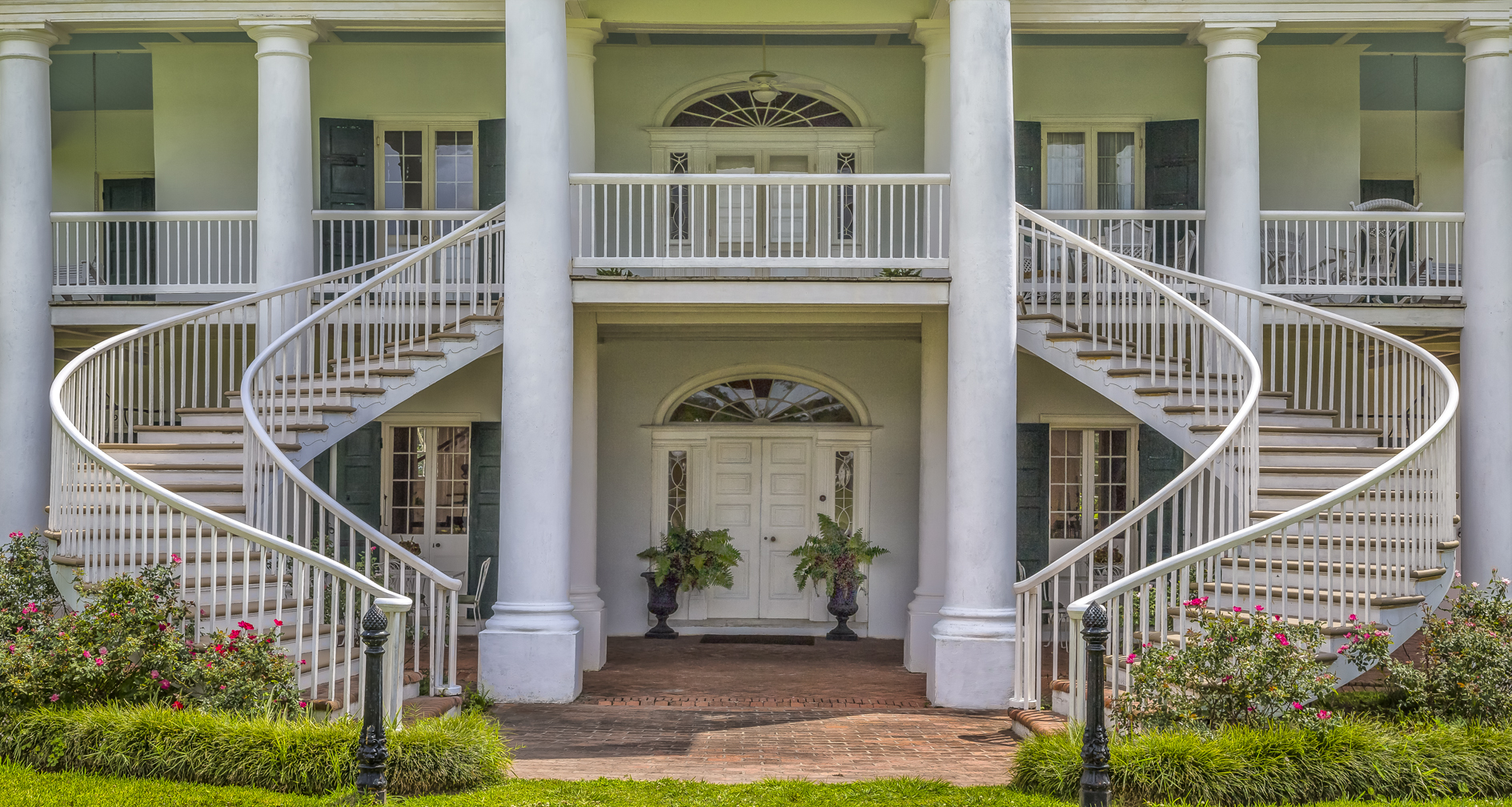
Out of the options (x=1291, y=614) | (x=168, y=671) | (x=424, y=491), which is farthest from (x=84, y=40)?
(x=1291, y=614)

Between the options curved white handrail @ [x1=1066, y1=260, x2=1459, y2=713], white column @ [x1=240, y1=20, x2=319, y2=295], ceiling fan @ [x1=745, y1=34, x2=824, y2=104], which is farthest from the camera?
ceiling fan @ [x1=745, y1=34, x2=824, y2=104]

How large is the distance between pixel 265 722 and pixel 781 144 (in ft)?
28.3

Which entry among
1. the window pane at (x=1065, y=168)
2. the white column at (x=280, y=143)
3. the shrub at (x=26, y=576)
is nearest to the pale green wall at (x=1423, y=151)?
the window pane at (x=1065, y=168)

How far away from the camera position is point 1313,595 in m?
8.01

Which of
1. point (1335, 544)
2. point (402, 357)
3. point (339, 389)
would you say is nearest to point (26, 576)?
point (339, 389)

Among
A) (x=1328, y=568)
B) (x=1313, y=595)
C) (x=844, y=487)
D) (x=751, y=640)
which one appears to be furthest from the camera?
(x=844, y=487)

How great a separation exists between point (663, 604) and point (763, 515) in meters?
1.45

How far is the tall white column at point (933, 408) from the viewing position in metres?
11.6

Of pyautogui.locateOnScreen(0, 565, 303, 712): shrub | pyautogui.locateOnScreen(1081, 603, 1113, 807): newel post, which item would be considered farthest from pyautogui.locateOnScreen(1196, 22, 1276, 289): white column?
pyautogui.locateOnScreen(0, 565, 303, 712): shrub

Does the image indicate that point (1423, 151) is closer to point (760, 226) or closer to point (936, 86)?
point (936, 86)

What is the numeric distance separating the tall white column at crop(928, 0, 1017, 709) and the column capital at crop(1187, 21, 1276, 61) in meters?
2.25

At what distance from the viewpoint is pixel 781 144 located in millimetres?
13594

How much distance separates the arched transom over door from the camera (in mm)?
13820

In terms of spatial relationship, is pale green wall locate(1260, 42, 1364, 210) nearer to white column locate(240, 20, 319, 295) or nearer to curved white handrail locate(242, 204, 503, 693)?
curved white handrail locate(242, 204, 503, 693)
